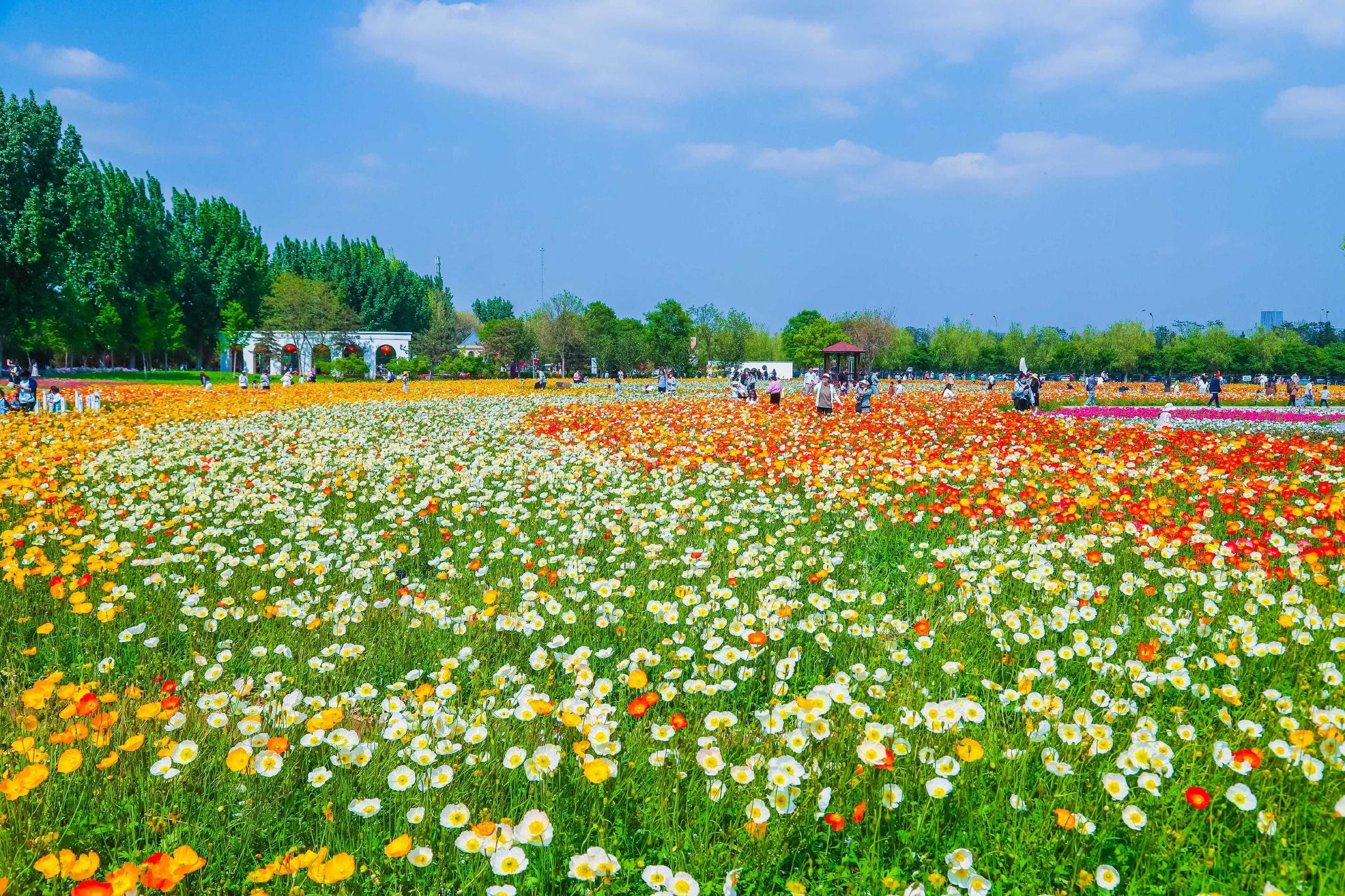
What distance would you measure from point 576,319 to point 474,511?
6554 cm

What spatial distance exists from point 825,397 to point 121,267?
210 feet

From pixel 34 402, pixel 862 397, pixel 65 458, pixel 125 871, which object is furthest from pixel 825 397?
pixel 34 402

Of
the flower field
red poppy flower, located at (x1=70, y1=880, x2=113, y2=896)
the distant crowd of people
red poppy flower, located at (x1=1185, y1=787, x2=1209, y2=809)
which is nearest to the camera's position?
red poppy flower, located at (x1=70, y1=880, x2=113, y2=896)

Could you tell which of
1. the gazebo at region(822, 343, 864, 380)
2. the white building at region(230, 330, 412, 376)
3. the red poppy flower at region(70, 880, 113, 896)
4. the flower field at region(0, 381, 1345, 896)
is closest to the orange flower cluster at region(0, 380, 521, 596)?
the flower field at region(0, 381, 1345, 896)

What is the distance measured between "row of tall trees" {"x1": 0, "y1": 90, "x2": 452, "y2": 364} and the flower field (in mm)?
28432

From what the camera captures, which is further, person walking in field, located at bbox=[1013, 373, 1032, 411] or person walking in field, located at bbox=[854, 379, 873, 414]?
person walking in field, located at bbox=[1013, 373, 1032, 411]

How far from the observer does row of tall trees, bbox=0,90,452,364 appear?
94.4ft

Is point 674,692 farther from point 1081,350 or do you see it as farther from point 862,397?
point 1081,350

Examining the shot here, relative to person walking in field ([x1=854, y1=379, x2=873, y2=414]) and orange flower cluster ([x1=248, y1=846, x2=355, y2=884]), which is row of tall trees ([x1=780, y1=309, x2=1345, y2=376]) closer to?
person walking in field ([x1=854, y1=379, x2=873, y2=414])

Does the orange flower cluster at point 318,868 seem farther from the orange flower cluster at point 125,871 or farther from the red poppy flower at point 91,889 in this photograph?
the red poppy flower at point 91,889

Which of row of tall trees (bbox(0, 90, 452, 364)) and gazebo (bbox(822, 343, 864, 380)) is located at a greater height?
row of tall trees (bbox(0, 90, 452, 364))

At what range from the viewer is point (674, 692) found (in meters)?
3.32

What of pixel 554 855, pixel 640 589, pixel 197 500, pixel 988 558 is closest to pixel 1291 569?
pixel 988 558

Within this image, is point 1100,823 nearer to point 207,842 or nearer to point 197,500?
point 207,842
